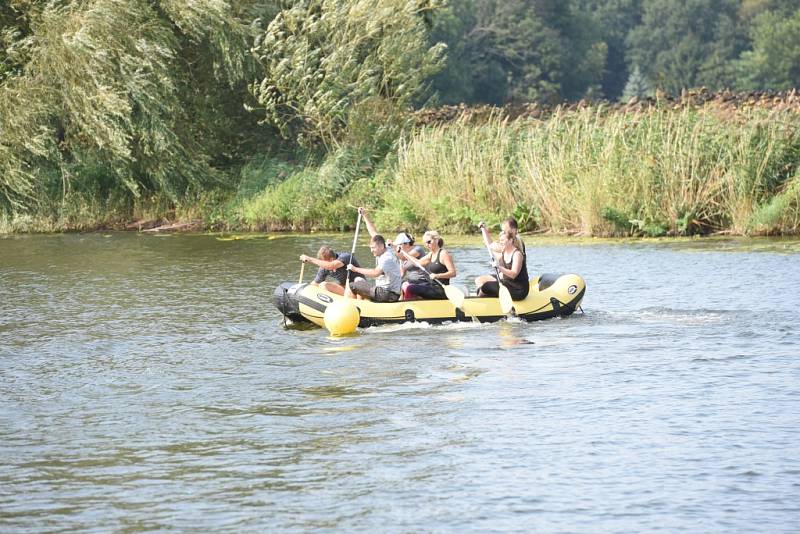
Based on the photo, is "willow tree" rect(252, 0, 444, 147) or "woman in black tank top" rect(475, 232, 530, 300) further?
"willow tree" rect(252, 0, 444, 147)

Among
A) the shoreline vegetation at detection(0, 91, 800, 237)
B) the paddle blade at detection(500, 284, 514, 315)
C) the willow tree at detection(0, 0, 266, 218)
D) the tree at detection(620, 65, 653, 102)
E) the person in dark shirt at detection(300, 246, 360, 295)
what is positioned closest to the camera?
the paddle blade at detection(500, 284, 514, 315)

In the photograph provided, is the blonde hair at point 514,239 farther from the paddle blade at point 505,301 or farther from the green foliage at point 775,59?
the green foliage at point 775,59

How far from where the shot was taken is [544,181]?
77.7 feet

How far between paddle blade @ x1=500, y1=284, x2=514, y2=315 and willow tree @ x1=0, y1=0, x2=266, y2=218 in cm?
1357

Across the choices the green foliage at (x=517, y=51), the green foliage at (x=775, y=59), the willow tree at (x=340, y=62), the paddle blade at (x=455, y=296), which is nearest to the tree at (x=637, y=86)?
the green foliage at (x=517, y=51)

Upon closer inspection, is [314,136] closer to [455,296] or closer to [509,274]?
[509,274]

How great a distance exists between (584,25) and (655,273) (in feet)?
179

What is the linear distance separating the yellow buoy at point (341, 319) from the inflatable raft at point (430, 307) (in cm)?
15

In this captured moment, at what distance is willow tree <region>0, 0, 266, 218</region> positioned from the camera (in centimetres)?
2689

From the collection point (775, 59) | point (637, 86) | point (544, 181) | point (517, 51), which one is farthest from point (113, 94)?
point (775, 59)

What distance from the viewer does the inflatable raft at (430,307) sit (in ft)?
47.9

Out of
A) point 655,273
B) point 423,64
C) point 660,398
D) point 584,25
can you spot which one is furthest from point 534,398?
point 584,25

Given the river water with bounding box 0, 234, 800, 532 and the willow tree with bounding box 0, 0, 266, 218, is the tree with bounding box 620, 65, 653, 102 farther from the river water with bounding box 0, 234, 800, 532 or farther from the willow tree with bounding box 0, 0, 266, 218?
the river water with bounding box 0, 234, 800, 532

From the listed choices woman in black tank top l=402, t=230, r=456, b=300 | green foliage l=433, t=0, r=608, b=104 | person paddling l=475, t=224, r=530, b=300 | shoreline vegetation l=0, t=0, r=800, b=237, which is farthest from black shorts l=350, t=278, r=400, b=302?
green foliage l=433, t=0, r=608, b=104
